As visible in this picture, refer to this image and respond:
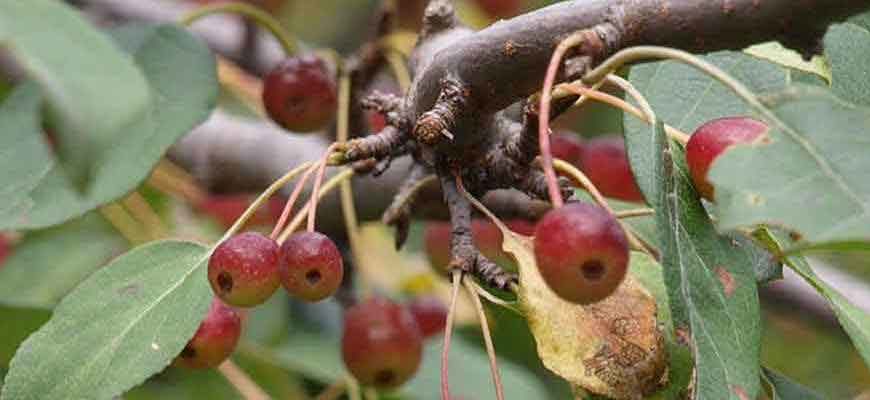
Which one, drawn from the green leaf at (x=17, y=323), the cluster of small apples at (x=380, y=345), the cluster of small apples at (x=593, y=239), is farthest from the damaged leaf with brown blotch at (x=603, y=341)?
the green leaf at (x=17, y=323)

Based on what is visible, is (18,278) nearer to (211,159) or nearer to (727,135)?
(211,159)

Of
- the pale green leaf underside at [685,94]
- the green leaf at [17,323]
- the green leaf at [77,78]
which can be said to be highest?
the green leaf at [77,78]

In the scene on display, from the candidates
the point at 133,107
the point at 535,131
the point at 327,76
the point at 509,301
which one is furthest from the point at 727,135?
the point at 327,76

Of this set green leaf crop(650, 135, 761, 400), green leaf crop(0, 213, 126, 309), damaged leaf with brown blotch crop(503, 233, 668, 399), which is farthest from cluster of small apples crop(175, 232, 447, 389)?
green leaf crop(0, 213, 126, 309)

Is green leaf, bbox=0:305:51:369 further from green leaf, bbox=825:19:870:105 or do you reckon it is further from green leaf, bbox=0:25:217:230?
green leaf, bbox=825:19:870:105

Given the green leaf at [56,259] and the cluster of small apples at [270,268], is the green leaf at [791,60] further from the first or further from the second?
the green leaf at [56,259]

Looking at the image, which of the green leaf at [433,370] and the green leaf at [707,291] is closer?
the green leaf at [707,291]

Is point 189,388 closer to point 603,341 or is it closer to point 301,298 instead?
point 301,298

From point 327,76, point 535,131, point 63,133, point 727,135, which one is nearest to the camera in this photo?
point 63,133
